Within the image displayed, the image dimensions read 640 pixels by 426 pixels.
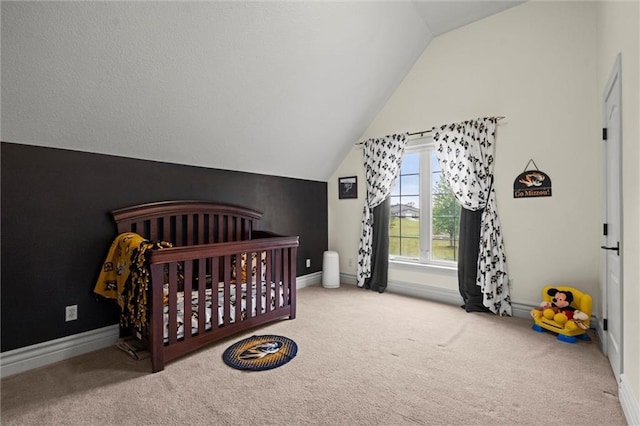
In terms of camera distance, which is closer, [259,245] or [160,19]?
[160,19]

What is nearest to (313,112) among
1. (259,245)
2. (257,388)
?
(259,245)

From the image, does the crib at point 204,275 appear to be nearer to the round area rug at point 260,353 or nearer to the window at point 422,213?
the round area rug at point 260,353

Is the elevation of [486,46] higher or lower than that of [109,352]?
higher

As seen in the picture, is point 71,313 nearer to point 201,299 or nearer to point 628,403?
point 201,299

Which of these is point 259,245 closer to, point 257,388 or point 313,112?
point 257,388

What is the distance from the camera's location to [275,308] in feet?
9.37

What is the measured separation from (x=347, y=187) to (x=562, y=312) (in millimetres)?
2764

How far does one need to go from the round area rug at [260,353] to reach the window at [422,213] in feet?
6.85

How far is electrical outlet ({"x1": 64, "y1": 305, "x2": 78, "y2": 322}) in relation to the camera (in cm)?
225

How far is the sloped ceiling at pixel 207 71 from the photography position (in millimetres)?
1812

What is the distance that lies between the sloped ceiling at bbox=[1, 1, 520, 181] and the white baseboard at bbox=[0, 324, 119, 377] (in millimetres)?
1423

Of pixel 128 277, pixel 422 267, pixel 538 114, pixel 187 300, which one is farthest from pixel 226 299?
pixel 538 114

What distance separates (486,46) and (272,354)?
12.0 feet

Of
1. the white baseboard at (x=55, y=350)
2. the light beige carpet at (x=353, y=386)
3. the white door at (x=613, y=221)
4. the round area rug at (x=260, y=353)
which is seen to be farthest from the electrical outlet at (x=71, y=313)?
the white door at (x=613, y=221)
